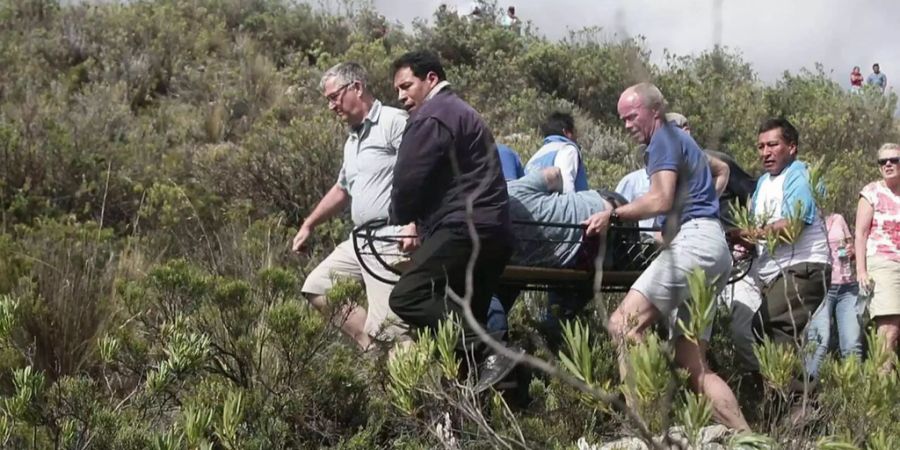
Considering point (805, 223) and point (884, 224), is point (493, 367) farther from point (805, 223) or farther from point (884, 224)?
point (884, 224)

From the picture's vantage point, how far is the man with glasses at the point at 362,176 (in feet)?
15.1

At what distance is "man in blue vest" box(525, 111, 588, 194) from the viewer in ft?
16.4

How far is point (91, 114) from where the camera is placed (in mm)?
9961

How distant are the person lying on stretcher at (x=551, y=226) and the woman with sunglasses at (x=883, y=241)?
156 centimetres

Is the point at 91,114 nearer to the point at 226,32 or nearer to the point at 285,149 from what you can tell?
the point at 285,149

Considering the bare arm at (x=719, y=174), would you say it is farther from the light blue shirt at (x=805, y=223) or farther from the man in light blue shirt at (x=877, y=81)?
the man in light blue shirt at (x=877, y=81)

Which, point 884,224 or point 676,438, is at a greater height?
point 884,224

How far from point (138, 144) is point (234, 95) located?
2282mm

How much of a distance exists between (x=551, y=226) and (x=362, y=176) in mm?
1107

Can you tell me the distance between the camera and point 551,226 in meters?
4.01

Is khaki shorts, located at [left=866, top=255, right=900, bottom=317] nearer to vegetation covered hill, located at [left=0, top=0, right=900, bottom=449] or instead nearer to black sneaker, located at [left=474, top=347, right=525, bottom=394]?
vegetation covered hill, located at [left=0, top=0, right=900, bottom=449]

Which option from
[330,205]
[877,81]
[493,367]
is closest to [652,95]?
[493,367]

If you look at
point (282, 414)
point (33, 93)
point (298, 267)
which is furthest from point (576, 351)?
point (33, 93)

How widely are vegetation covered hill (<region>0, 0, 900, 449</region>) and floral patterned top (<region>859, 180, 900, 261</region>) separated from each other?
90 centimetres
